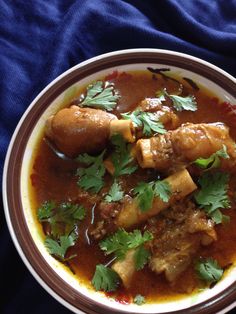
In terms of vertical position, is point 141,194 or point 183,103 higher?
point 183,103

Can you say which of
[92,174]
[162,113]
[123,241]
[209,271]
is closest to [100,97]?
[162,113]

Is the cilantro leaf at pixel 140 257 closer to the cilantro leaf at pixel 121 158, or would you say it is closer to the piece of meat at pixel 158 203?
the piece of meat at pixel 158 203

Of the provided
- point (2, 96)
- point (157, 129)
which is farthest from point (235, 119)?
point (2, 96)

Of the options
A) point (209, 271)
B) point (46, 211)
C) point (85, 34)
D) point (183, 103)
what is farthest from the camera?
point (85, 34)

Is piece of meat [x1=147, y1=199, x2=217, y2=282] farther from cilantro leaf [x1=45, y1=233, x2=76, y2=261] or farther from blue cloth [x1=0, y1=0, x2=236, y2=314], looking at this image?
blue cloth [x1=0, y1=0, x2=236, y2=314]

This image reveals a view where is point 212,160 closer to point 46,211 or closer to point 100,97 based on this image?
point 100,97

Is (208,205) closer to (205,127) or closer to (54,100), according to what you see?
(205,127)
